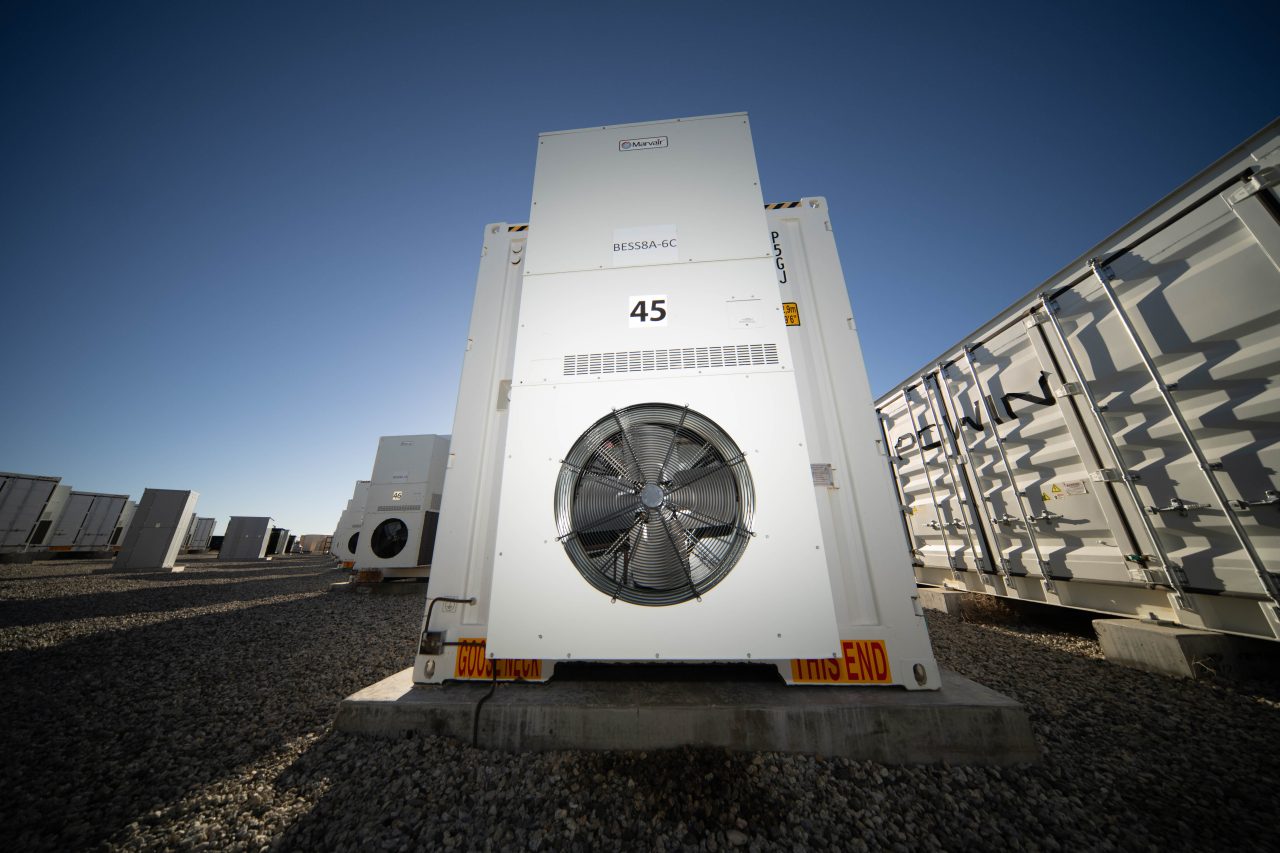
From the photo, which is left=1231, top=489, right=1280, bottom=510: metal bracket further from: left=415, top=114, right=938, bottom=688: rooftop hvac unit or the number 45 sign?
the number 45 sign

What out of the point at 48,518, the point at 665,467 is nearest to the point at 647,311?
the point at 665,467

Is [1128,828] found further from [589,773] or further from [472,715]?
[472,715]

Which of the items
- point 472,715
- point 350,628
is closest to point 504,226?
point 472,715

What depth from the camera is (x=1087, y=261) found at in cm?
323

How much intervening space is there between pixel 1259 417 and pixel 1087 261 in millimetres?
1549

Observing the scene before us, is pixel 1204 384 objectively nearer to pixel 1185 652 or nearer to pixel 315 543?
pixel 1185 652

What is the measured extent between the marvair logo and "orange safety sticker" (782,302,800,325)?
4.79 ft

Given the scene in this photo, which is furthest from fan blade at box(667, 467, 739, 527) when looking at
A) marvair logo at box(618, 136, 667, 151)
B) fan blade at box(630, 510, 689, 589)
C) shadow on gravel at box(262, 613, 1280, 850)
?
marvair logo at box(618, 136, 667, 151)

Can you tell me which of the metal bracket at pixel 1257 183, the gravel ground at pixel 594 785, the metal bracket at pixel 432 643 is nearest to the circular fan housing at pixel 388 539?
the gravel ground at pixel 594 785

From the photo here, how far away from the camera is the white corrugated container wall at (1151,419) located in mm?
2465

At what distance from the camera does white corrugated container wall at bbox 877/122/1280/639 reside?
2465mm

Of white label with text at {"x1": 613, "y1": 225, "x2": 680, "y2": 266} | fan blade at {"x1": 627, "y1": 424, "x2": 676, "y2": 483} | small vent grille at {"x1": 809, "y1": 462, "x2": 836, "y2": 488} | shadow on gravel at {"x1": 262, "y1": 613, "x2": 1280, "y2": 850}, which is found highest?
white label with text at {"x1": 613, "y1": 225, "x2": 680, "y2": 266}

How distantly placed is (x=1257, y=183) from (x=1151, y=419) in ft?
5.13

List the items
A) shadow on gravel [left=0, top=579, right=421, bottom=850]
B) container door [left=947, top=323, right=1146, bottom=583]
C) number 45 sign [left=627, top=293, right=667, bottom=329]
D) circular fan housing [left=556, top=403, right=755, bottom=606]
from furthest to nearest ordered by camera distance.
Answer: container door [left=947, top=323, right=1146, bottom=583] → number 45 sign [left=627, top=293, right=667, bottom=329] → circular fan housing [left=556, top=403, right=755, bottom=606] → shadow on gravel [left=0, top=579, right=421, bottom=850]
